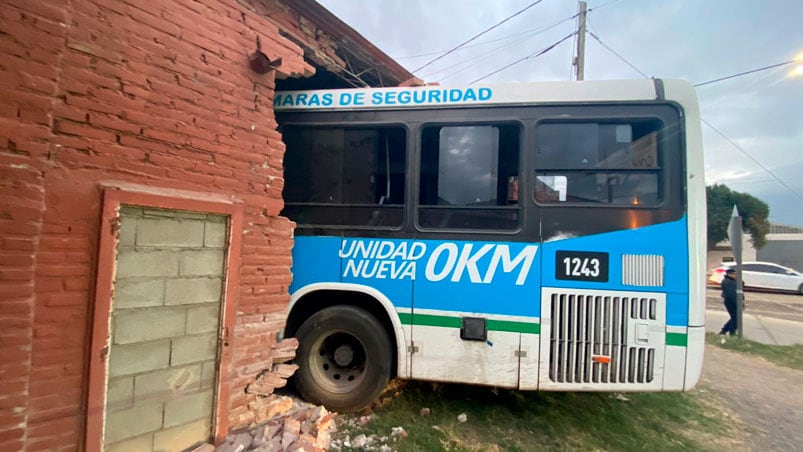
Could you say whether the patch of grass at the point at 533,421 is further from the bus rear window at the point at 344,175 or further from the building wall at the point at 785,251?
the building wall at the point at 785,251

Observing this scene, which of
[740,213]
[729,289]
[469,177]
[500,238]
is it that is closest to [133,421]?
[500,238]

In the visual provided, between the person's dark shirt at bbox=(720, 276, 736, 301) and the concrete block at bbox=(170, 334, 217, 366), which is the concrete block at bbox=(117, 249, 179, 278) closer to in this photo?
the concrete block at bbox=(170, 334, 217, 366)

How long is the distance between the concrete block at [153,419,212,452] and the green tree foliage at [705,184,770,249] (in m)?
31.5

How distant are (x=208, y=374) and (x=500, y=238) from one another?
2.70m

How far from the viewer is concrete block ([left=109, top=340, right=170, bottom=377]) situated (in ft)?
8.45

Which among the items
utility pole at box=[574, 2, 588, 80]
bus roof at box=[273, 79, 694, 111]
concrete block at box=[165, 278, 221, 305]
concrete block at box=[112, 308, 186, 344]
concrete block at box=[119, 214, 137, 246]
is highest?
utility pole at box=[574, 2, 588, 80]

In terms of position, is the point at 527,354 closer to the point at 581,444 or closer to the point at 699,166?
the point at 581,444

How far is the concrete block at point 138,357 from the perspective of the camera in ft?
8.45

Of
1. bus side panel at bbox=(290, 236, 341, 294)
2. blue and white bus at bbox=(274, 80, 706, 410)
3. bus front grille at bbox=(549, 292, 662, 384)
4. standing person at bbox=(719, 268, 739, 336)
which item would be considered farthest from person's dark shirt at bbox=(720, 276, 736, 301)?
bus side panel at bbox=(290, 236, 341, 294)

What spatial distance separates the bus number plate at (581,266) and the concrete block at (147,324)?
3119mm

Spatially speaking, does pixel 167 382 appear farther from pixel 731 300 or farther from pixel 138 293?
pixel 731 300

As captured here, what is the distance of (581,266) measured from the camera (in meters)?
3.59

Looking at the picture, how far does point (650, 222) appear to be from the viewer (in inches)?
138

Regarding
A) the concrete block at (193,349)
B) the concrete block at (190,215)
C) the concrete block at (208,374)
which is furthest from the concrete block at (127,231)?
the concrete block at (208,374)
